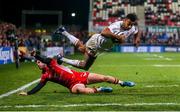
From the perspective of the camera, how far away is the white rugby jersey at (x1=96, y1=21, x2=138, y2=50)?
44.4 ft

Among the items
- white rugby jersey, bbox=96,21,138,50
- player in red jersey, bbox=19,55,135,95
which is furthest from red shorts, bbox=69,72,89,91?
white rugby jersey, bbox=96,21,138,50

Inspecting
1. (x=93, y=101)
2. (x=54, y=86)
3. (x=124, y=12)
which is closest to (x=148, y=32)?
(x=124, y=12)

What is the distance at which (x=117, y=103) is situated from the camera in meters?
10.6

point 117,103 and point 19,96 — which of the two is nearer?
point 117,103

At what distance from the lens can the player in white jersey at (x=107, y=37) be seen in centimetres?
1338

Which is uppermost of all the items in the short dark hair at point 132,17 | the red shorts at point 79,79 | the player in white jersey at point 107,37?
the short dark hair at point 132,17

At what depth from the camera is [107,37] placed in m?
13.8

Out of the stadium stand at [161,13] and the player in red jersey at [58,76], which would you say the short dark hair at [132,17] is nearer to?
the player in red jersey at [58,76]

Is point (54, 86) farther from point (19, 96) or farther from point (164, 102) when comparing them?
point (164, 102)

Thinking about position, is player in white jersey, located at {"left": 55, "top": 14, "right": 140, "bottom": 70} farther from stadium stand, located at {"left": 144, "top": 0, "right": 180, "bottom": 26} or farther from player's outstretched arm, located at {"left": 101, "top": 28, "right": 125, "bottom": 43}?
stadium stand, located at {"left": 144, "top": 0, "right": 180, "bottom": 26}

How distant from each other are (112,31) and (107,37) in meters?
0.32

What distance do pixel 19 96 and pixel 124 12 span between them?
172ft

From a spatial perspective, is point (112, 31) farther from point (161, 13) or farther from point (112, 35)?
point (161, 13)

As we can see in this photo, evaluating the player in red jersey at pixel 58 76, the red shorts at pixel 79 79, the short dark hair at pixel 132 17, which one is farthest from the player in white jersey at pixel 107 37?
the player in red jersey at pixel 58 76
